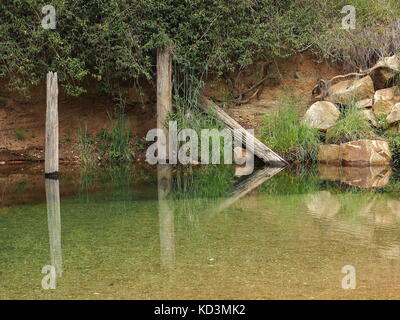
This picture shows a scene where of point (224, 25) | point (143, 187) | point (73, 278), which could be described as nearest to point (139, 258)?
point (73, 278)

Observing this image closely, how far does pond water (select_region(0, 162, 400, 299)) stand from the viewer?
539 centimetres

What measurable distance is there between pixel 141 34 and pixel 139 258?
8367 millimetres

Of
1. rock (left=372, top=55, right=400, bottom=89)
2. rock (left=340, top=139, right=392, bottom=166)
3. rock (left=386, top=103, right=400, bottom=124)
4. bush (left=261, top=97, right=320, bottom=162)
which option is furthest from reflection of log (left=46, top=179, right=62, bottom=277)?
rock (left=372, top=55, right=400, bottom=89)

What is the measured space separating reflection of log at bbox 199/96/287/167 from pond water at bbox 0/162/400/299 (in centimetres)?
156

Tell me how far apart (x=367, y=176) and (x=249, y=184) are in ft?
8.15

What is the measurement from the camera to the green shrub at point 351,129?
1377 cm

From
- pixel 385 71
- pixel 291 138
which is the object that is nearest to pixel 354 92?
pixel 385 71

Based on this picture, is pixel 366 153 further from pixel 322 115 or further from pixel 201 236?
pixel 201 236

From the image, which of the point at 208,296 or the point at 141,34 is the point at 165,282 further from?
the point at 141,34

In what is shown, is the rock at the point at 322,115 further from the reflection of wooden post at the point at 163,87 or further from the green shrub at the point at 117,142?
the green shrub at the point at 117,142

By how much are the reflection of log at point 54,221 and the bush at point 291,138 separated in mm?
4884

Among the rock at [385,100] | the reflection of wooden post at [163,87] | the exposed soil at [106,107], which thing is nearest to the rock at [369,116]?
the rock at [385,100]

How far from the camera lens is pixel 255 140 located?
45.8 feet

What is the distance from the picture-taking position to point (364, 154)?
13578 millimetres
